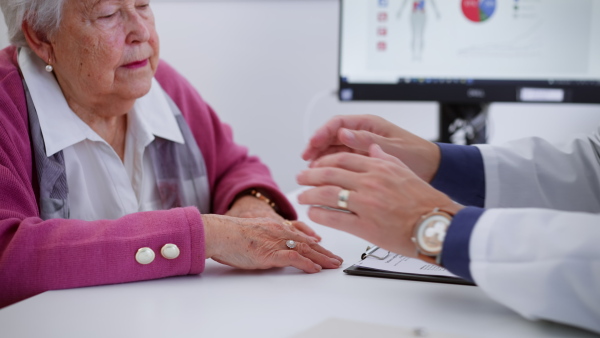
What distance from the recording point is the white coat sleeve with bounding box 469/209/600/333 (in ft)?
2.21

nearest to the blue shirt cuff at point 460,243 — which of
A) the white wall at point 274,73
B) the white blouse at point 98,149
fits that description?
the white blouse at point 98,149

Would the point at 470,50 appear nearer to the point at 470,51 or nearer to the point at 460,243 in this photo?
the point at 470,51

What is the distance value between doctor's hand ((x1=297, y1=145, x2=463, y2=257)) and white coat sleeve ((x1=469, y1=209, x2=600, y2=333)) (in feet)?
0.21

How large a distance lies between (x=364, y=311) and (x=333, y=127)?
1.11 ft

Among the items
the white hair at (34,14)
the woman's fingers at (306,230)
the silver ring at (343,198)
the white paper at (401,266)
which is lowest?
the woman's fingers at (306,230)

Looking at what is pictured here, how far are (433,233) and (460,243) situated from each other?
0.03 meters

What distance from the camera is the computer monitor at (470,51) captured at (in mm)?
1812

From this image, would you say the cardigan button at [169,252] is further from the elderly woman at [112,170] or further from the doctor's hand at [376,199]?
the doctor's hand at [376,199]

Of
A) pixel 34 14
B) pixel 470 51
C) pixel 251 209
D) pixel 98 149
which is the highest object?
pixel 34 14

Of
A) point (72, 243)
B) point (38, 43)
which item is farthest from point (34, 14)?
point (72, 243)

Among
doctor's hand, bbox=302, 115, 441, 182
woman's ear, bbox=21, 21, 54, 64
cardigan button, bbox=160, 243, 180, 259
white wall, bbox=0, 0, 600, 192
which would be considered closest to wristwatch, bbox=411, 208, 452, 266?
doctor's hand, bbox=302, 115, 441, 182

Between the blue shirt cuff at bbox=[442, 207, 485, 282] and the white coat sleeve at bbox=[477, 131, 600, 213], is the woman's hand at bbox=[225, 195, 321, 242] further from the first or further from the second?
Result: the blue shirt cuff at bbox=[442, 207, 485, 282]

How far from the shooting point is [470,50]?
6.05 feet

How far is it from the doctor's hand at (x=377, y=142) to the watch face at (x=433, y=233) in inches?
10.1
